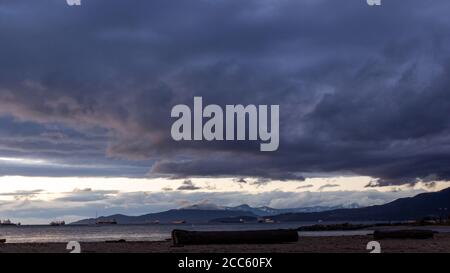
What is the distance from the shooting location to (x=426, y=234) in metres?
40.2

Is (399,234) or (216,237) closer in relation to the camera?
(216,237)

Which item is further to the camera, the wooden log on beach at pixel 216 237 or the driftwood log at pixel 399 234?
the driftwood log at pixel 399 234

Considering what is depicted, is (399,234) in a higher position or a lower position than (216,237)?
lower

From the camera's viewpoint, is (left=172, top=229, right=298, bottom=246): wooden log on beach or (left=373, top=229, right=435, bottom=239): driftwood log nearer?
(left=172, top=229, right=298, bottom=246): wooden log on beach
